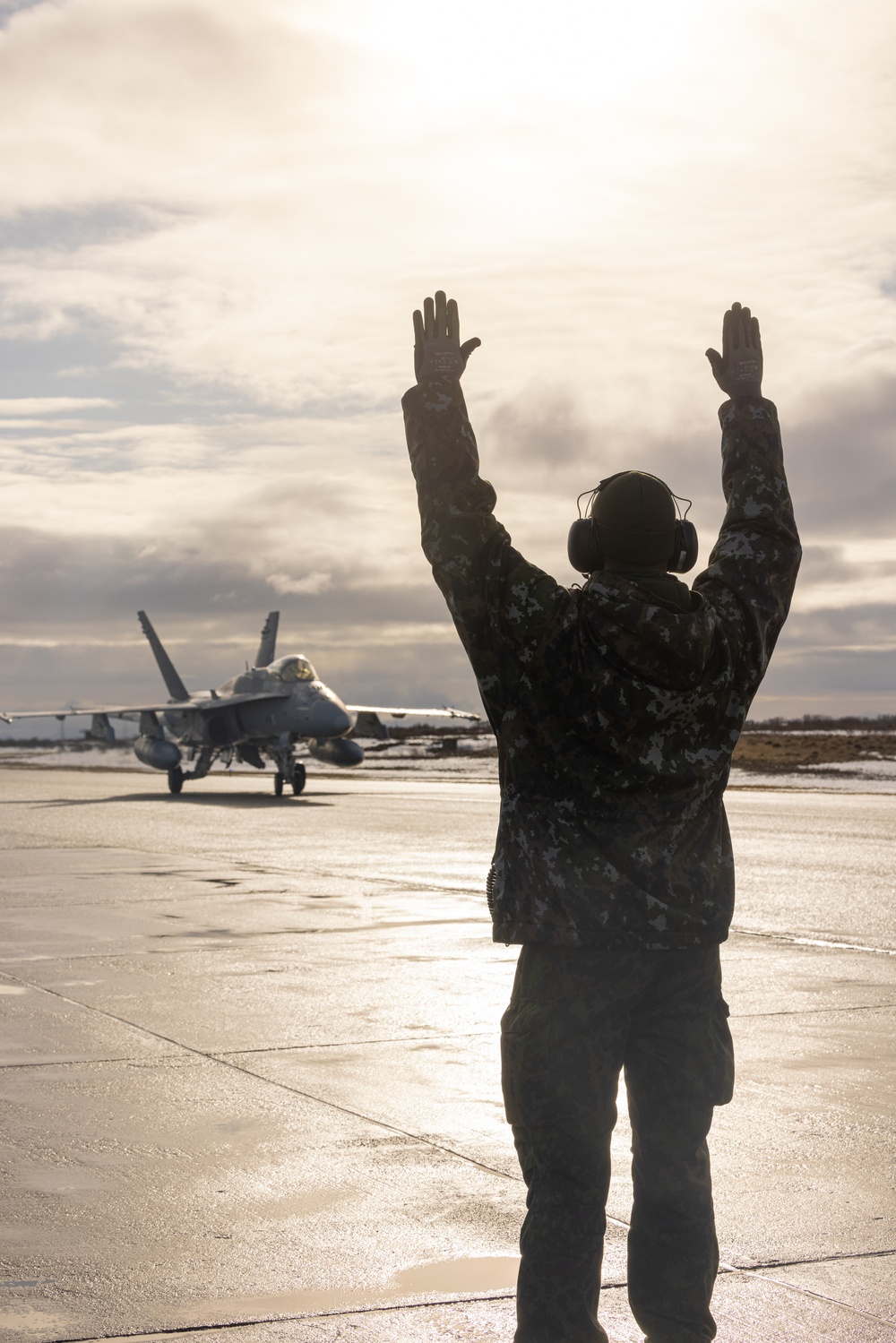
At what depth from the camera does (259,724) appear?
33.8 m

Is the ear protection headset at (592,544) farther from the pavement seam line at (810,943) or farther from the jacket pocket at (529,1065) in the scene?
the pavement seam line at (810,943)

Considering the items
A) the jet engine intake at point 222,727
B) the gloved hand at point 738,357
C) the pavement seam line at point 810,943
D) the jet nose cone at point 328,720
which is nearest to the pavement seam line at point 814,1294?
the gloved hand at point 738,357

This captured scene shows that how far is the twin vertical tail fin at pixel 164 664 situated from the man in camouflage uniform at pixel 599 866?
1673 inches

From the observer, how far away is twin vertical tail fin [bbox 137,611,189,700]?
153 ft

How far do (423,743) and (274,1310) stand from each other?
8065 cm

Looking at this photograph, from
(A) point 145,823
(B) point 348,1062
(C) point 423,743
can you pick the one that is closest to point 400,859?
(A) point 145,823

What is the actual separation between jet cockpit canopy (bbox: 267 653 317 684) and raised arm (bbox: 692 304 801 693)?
30.1 m

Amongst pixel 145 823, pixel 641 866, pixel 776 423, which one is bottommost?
pixel 145 823

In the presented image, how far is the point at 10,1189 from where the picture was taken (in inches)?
194

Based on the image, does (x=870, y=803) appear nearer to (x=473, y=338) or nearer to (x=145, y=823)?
(x=145, y=823)

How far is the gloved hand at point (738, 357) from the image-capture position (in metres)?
3.53

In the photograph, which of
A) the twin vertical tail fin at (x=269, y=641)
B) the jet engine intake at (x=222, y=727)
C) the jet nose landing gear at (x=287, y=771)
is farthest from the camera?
the twin vertical tail fin at (x=269, y=641)

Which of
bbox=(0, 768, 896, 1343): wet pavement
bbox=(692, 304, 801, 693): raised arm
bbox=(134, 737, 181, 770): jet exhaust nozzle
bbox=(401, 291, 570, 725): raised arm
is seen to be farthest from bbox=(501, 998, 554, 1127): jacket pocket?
bbox=(134, 737, 181, 770): jet exhaust nozzle

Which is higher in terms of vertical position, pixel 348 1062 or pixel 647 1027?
pixel 647 1027
